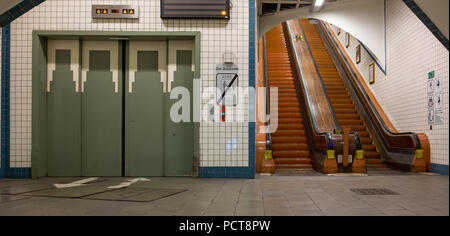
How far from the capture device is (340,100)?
448 inches

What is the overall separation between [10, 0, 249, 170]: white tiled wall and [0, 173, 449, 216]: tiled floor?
750 millimetres

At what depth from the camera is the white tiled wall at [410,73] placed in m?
7.21

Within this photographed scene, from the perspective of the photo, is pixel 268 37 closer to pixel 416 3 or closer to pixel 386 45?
pixel 386 45

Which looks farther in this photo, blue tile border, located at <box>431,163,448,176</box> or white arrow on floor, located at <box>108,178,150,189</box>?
blue tile border, located at <box>431,163,448,176</box>

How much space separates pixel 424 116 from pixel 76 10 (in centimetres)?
753

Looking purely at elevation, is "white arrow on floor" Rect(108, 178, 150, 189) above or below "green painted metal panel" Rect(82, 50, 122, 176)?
below

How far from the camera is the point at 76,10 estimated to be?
6375 millimetres

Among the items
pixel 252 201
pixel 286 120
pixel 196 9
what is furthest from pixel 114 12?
pixel 286 120

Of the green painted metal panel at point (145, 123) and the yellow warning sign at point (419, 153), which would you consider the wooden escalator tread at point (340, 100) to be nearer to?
the yellow warning sign at point (419, 153)

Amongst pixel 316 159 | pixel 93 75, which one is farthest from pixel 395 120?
pixel 93 75

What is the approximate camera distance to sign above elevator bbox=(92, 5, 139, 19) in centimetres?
633

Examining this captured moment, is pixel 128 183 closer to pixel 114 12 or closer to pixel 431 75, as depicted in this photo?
pixel 114 12

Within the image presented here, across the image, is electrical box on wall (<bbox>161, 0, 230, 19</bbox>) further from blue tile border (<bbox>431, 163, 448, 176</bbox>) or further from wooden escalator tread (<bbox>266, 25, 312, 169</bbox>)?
blue tile border (<bbox>431, 163, 448, 176</bbox>)

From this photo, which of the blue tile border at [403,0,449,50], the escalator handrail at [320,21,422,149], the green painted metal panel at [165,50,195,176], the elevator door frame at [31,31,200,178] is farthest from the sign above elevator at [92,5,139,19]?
the escalator handrail at [320,21,422,149]
